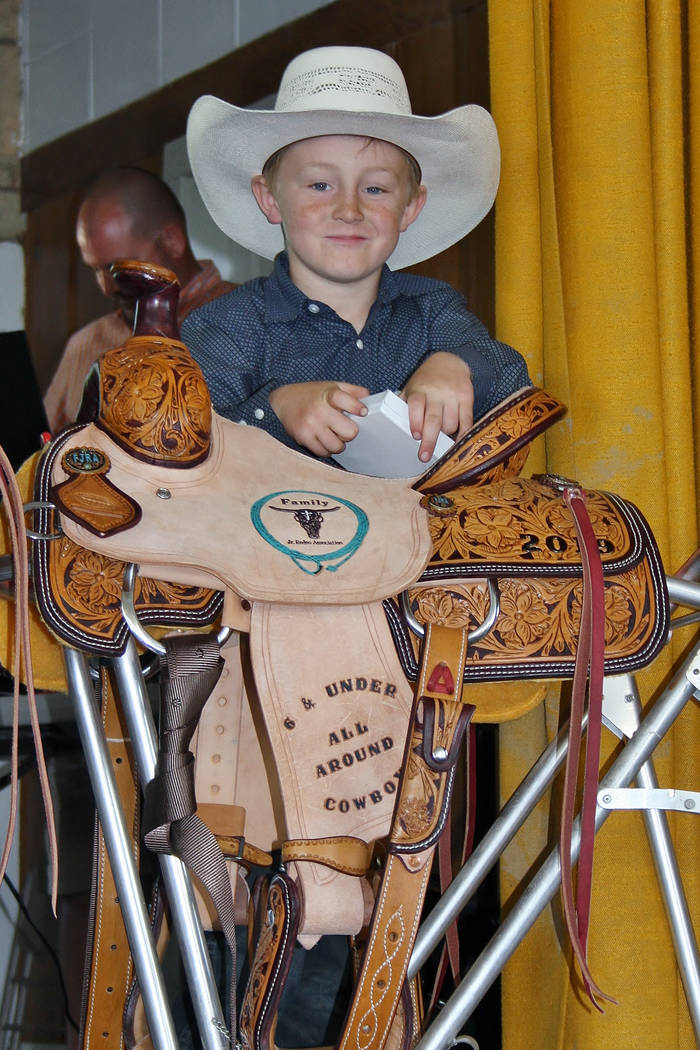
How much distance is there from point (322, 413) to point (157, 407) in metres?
0.17

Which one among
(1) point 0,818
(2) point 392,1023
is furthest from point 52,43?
(2) point 392,1023

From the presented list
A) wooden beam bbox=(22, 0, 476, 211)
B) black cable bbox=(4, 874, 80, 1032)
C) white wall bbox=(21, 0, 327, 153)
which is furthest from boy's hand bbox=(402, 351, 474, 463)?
white wall bbox=(21, 0, 327, 153)

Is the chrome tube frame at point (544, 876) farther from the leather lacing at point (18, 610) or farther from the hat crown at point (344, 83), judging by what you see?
the hat crown at point (344, 83)

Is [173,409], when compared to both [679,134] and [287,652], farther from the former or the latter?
[679,134]

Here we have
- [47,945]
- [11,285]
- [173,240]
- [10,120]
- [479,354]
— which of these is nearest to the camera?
[479,354]

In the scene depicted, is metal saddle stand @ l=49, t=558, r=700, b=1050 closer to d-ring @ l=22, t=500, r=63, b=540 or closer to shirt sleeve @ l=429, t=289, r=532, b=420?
d-ring @ l=22, t=500, r=63, b=540

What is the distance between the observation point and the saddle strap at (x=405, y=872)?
25.3 inches

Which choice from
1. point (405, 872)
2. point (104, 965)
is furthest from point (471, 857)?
point (104, 965)

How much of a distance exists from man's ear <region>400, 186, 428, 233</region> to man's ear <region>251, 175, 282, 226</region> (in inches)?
5.0

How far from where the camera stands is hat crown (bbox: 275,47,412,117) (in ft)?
3.10

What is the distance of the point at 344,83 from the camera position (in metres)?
0.96

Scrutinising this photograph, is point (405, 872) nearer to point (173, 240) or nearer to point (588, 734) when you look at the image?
point (588, 734)

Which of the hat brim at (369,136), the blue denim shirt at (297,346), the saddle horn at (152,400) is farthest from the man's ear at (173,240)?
the saddle horn at (152,400)

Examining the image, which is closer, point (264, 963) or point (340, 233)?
point (264, 963)
